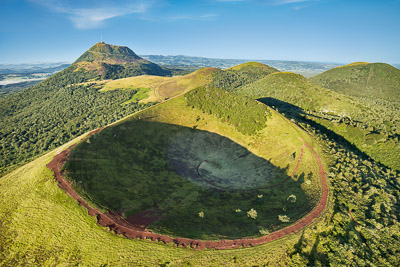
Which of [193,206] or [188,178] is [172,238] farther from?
[188,178]

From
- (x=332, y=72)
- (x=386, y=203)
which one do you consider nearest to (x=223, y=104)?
(x=386, y=203)

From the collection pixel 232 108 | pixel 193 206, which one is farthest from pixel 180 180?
pixel 232 108

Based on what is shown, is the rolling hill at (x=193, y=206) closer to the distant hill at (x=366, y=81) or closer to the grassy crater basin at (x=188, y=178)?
the grassy crater basin at (x=188, y=178)

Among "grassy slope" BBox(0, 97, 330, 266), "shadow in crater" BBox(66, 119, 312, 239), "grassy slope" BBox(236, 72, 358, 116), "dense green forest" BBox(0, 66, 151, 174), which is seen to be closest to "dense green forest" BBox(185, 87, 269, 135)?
"shadow in crater" BBox(66, 119, 312, 239)

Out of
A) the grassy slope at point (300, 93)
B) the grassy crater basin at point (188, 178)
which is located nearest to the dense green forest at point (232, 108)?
the grassy crater basin at point (188, 178)

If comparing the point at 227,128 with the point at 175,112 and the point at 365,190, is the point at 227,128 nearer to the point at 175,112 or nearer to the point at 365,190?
the point at 175,112
